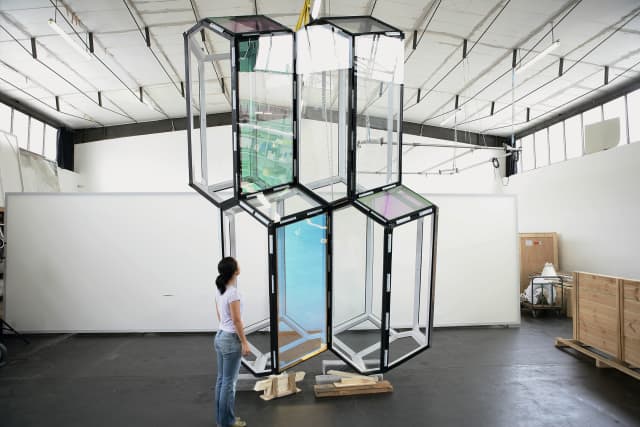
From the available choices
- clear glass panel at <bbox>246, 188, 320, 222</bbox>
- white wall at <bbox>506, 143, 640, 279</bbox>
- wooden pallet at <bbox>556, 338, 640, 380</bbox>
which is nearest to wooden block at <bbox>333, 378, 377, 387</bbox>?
clear glass panel at <bbox>246, 188, 320, 222</bbox>

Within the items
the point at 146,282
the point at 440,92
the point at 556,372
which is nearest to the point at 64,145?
the point at 146,282

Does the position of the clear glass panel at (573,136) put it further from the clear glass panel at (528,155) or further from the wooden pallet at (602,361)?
the wooden pallet at (602,361)

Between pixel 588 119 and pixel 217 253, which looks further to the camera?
pixel 588 119

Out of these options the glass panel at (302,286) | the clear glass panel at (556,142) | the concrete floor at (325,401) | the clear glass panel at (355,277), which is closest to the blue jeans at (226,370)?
the concrete floor at (325,401)

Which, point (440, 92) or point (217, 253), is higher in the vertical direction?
point (440, 92)

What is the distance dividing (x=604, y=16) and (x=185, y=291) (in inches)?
320

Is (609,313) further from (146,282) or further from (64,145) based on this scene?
(64,145)

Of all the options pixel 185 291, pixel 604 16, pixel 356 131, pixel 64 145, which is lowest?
pixel 185 291

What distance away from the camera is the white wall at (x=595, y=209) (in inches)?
278

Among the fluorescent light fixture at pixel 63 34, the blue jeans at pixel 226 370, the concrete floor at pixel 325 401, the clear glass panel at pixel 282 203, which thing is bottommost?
the concrete floor at pixel 325 401

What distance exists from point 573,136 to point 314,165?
881 centimetres

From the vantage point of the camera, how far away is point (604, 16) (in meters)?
6.02

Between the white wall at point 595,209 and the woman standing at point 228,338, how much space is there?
7670 millimetres

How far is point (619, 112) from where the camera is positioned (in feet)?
27.2
